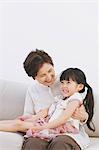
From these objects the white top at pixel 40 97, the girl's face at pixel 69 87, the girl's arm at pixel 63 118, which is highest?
the girl's face at pixel 69 87

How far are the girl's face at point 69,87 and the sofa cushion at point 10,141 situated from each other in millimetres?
389

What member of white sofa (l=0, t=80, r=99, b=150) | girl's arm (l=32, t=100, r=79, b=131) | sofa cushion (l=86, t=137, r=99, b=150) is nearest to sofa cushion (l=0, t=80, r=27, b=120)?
white sofa (l=0, t=80, r=99, b=150)

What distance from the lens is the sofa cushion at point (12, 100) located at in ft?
7.70

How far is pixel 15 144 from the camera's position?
1.86m

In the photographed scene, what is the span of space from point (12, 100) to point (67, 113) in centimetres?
54

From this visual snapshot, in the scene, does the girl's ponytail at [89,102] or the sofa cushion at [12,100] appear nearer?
the girl's ponytail at [89,102]

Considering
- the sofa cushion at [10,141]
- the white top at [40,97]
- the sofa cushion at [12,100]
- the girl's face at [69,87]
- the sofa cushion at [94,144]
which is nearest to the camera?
the sofa cushion at [10,141]

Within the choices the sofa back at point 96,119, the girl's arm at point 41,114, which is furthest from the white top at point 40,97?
the sofa back at point 96,119

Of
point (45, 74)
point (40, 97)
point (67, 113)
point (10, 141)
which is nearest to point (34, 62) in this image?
point (45, 74)

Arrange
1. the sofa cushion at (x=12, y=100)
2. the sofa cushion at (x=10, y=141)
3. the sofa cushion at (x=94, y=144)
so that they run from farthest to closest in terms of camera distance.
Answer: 1. the sofa cushion at (x=12, y=100)
2. the sofa cushion at (x=94, y=144)
3. the sofa cushion at (x=10, y=141)

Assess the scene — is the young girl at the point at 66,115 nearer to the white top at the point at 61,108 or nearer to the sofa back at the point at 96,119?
the white top at the point at 61,108

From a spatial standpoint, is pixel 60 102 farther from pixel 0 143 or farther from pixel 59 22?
pixel 59 22

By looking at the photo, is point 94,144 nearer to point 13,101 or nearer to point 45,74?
point 45,74

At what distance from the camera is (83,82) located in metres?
2.08
